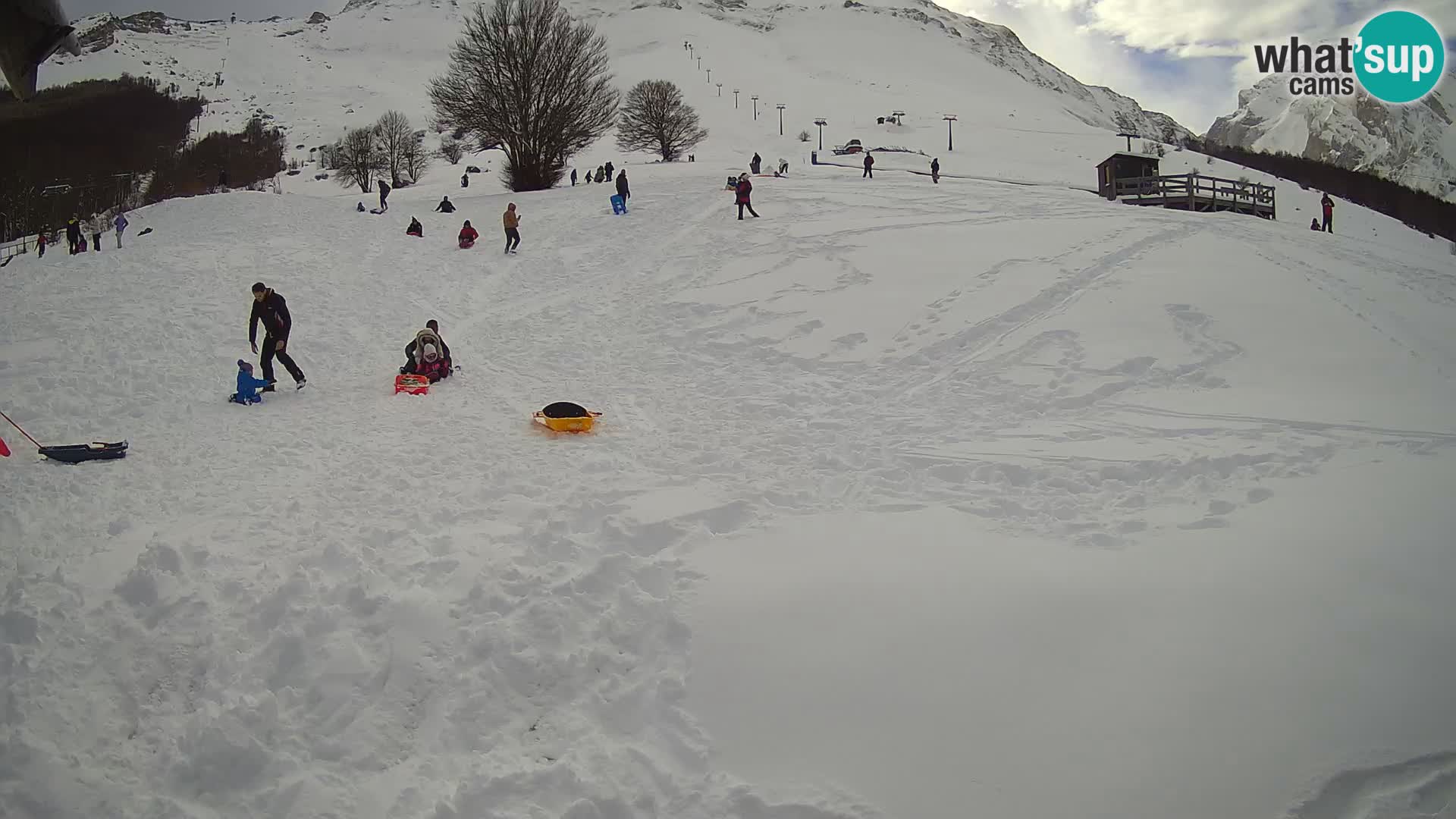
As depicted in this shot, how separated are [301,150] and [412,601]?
11166 centimetres

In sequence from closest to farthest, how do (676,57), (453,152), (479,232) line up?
(479,232) → (453,152) → (676,57)

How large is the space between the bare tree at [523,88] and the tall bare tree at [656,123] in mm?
21385

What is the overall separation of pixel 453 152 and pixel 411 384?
78.9 metres

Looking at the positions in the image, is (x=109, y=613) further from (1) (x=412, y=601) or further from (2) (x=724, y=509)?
(2) (x=724, y=509)

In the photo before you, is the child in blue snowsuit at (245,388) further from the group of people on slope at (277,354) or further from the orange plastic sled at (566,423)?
the orange plastic sled at (566,423)

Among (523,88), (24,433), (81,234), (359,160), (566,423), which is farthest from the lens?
(359,160)

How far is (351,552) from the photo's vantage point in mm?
5344

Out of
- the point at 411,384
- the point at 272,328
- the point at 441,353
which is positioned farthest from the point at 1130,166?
the point at 272,328

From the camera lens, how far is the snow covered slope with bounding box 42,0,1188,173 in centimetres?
10712

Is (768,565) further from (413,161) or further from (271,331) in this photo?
(413,161)

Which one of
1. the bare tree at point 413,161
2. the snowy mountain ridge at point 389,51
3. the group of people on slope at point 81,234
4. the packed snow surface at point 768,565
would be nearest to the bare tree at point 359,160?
the bare tree at point 413,161

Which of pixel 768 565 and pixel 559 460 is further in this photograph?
pixel 559 460

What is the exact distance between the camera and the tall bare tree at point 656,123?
5638cm

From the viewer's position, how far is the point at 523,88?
32938mm
